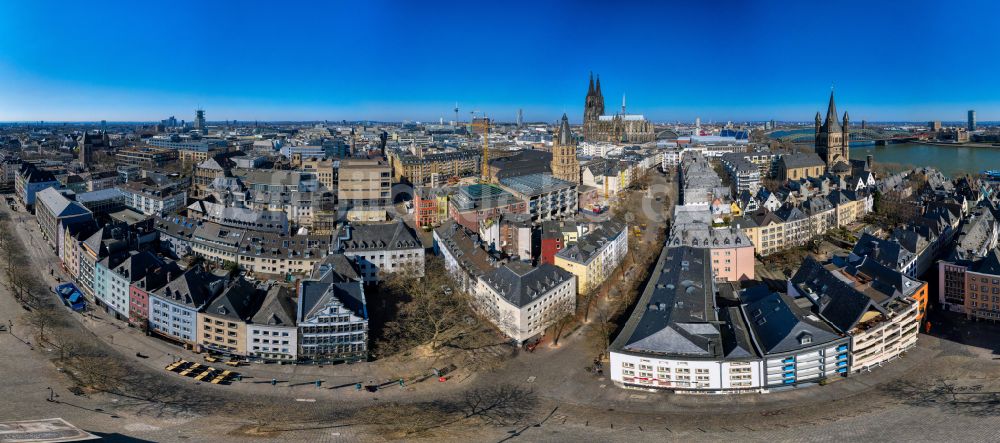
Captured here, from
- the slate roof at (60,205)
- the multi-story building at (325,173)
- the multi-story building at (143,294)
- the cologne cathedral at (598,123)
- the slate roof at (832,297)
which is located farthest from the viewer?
the cologne cathedral at (598,123)

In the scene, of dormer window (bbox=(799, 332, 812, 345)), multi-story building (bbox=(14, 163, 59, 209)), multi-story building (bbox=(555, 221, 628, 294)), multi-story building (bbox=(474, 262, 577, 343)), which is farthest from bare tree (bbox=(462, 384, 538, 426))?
multi-story building (bbox=(14, 163, 59, 209))

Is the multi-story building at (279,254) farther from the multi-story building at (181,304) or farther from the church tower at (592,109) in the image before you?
the church tower at (592,109)

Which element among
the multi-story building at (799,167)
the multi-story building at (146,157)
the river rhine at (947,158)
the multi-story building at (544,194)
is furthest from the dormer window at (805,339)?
the multi-story building at (146,157)

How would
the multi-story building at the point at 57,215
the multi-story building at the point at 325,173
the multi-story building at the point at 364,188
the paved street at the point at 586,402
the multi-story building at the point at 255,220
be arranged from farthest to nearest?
the multi-story building at the point at 325,173, the multi-story building at the point at 364,188, the multi-story building at the point at 255,220, the multi-story building at the point at 57,215, the paved street at the point at 586,402

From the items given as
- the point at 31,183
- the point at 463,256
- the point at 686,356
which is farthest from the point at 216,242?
the point at 31,183

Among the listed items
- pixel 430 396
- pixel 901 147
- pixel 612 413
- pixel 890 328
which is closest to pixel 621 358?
pixel 612 413

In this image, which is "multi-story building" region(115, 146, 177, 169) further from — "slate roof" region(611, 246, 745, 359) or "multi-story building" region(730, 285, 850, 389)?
"multi-story building" region(730, 285, 850, 389)

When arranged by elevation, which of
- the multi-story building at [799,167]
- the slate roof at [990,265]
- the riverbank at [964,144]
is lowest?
the slate roof at [990,265]

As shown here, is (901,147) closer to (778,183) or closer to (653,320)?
(778,183)
